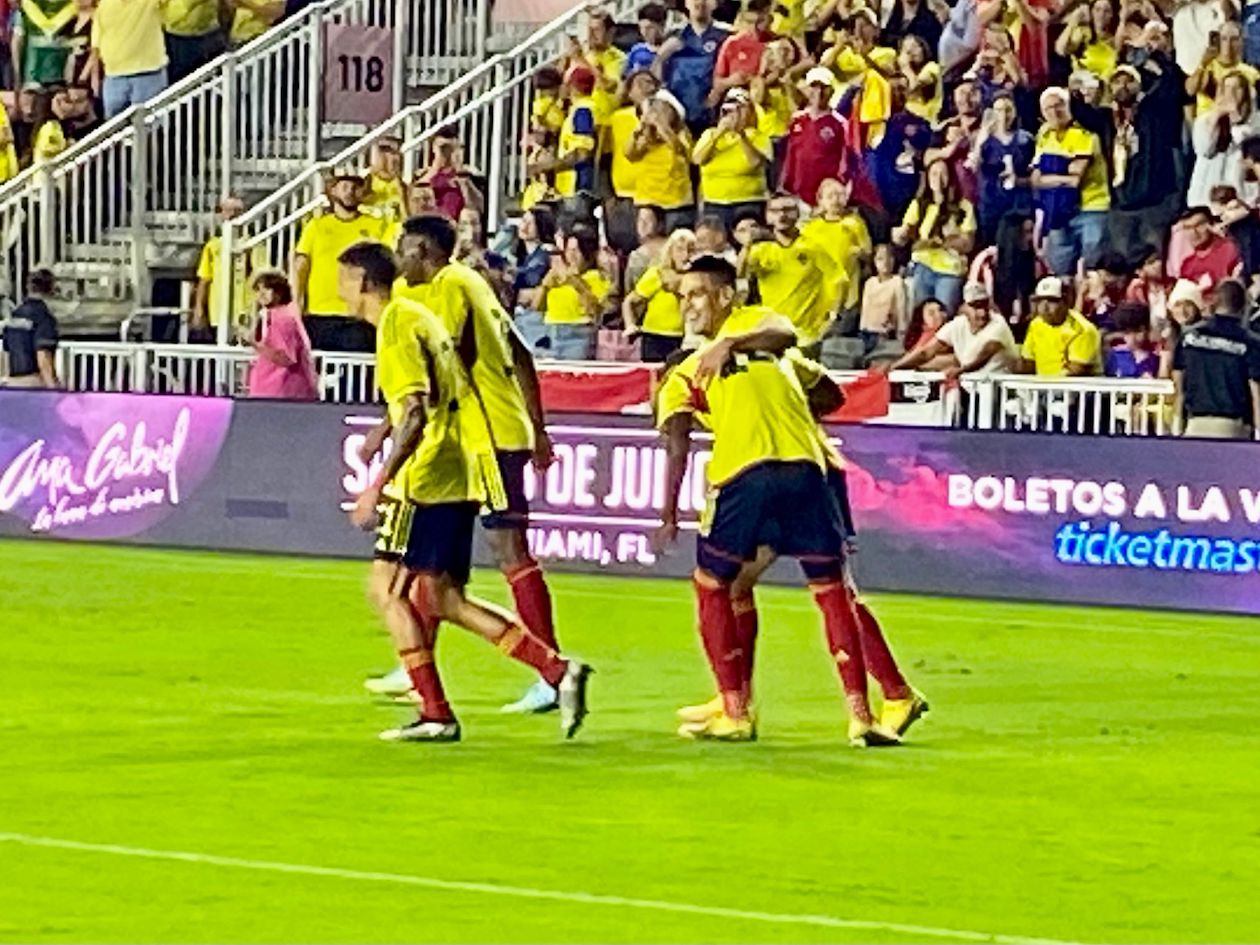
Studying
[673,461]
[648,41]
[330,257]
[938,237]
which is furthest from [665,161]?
[673,461]

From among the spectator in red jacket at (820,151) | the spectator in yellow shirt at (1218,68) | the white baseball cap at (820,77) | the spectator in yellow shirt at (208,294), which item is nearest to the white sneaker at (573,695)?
the spectator in yellow shirt at (1218,68)

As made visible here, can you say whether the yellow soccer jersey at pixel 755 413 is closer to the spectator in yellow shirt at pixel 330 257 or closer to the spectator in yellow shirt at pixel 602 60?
the spectator in yellow shirt at pixel 330 257

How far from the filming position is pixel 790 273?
80.8ft

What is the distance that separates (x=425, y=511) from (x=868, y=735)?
79.1 inches

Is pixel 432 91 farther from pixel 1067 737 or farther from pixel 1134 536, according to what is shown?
pixel 1067 737

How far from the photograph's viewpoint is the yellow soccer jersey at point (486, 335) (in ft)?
49.0

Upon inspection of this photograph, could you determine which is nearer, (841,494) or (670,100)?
(841,494)

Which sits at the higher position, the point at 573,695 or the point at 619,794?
the point at 573,695

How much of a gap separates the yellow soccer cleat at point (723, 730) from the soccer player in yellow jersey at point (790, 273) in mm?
9823

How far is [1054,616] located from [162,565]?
20.1 ft

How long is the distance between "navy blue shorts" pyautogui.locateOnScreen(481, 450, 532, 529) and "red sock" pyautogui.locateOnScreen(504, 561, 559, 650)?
0.67 feet

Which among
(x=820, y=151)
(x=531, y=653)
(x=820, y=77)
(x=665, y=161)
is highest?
(x=820, y=77)

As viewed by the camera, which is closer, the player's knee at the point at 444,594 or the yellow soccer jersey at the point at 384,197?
the player's knee at the point at 444,594

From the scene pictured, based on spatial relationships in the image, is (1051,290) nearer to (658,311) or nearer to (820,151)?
(820,151)
